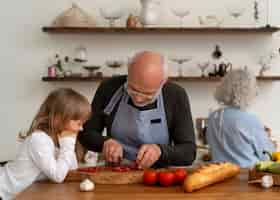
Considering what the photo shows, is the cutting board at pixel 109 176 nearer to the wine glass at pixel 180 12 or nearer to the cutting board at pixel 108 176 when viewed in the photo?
the cutting board at pixel 108 176

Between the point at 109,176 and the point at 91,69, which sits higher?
the point at 91,69

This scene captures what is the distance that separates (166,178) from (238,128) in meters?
1.18

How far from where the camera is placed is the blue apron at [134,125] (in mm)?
2596

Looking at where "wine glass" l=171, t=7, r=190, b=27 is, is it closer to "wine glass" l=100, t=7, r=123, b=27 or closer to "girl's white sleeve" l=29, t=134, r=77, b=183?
"wine glass" l=100, t=7, r=123, b=27

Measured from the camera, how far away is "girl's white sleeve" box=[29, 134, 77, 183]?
2107 millimetres

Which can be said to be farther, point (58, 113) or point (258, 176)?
point (58, 113)

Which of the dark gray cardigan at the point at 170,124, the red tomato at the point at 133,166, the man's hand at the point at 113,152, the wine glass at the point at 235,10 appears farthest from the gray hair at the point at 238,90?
the wine glass at the point at 235,10

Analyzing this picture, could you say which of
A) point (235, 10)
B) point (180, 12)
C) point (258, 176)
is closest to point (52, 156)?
point (258, 176)

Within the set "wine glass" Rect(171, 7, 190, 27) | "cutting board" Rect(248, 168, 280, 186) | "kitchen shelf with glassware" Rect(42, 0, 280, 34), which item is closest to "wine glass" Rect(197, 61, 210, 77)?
"kitchen shelf with glassware" Rect(42, 0, 280, 34)

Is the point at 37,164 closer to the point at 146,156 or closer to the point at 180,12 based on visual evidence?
the point at 146,156

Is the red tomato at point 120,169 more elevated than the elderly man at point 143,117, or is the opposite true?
the elderly man at point 143,117

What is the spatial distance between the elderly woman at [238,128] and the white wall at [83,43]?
157 centimetres

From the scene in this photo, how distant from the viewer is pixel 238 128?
310 centimetres

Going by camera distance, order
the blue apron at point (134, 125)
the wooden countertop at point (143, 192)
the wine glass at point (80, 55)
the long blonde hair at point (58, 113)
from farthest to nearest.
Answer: the wine glass at point (80, 55) → the blue apron at point (134, 125) → the long blonde hair at point (58, 113) → the wooden countertop at point (143, 192)
